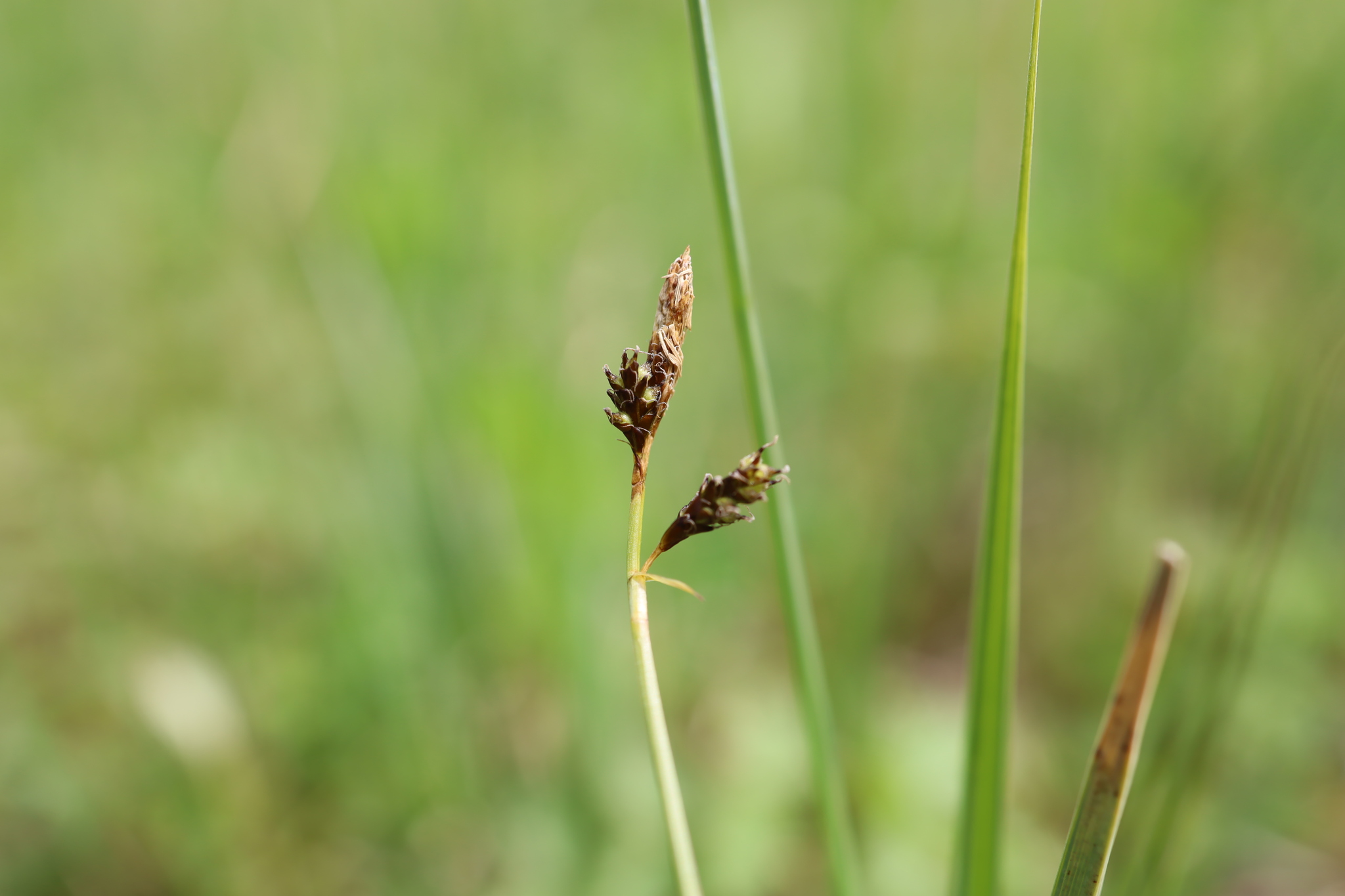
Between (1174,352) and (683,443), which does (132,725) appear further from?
(1174,352)

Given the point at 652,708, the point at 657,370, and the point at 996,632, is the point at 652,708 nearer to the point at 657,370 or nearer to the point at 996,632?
the point at 657,370

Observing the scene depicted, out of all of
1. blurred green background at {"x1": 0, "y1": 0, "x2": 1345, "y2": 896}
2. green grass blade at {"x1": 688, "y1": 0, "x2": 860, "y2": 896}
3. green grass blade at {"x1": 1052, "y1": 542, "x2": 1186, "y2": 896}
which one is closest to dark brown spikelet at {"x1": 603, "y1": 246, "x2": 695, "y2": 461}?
green grass blade at {"x1": 688, "y1": 0, "x2": 860, "y2": 896}

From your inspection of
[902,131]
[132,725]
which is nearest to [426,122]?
[902,131]

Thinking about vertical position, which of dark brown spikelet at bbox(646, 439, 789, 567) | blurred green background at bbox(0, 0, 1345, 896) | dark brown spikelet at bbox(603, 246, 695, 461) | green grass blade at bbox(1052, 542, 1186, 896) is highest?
blurred green background at bbox(0, 0, 1345, 896)

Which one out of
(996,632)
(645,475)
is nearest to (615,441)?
(996,632)

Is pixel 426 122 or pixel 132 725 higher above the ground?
pixel 426 122

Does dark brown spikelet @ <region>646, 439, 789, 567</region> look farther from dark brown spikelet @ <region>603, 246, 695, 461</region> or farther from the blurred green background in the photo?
the blurred green background

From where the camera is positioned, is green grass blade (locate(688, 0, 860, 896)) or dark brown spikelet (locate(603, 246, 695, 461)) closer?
dark brown spikelet (locate(603, 246, 695, 461))
